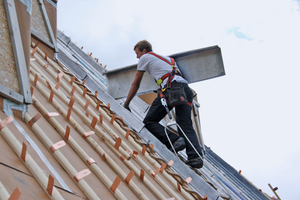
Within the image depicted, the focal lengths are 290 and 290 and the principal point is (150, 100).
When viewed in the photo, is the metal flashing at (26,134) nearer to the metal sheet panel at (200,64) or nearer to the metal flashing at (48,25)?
the metal flashing at (48,25)

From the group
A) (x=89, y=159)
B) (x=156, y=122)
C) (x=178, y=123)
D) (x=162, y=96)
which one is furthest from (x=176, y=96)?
(x=89, y=159)

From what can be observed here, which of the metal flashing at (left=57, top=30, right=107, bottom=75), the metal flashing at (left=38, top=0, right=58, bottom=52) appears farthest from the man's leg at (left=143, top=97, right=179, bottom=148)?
the metal flashing at (left=57, top=30, right=107, bottom=75)

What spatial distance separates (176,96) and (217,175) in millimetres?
2479

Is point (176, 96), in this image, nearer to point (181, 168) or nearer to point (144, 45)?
point (181, 168)

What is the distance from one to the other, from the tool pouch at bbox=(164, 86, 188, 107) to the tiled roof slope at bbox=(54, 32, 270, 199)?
583 millimetres

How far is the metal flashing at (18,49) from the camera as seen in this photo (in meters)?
2.16

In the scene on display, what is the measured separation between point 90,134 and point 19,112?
2.39 feet

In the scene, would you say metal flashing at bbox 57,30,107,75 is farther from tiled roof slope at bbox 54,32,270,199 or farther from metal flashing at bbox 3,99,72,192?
metal flashing at bbox 3,99,72,192

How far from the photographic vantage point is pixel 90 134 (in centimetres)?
271

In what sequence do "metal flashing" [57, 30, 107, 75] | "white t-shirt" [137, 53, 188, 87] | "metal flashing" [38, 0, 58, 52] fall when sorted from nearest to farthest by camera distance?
"white t-shirt" [137, 53, 188, 87], "metal flashing" [38, 0, 58, 52], "metal flashing" [57, 30, 107, 75]

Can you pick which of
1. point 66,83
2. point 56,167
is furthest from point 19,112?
point 66,83

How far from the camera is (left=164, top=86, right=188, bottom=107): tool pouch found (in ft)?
13.1

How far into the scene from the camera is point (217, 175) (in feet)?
18.7

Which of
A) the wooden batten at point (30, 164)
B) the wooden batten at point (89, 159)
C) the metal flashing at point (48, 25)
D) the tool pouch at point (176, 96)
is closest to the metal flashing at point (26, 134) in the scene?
the wooden batten at point (30, 164)
